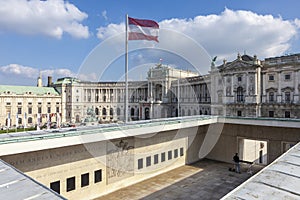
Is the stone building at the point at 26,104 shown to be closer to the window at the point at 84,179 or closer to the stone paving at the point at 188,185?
the stone paving at the point at 188,185

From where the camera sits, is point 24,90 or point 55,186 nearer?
point 55,186

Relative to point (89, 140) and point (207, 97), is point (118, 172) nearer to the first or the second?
point (89, 140)

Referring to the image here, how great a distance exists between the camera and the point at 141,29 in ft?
67.6

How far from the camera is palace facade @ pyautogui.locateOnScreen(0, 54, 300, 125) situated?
4844 cm

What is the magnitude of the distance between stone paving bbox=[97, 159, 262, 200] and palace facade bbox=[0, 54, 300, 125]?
15.8 meters

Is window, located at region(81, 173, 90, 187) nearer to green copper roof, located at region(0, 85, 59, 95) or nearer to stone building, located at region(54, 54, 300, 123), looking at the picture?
stone building, located at region(54, 54, 300, 123)

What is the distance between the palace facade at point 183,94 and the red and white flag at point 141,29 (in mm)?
16053

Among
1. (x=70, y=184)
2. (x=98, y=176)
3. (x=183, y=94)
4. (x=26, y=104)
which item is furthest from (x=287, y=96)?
(x=26, y=104)

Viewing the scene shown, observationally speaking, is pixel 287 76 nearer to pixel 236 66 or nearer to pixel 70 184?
pixel 236 66

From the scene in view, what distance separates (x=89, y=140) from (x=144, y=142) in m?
6.73

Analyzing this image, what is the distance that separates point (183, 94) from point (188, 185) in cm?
6378

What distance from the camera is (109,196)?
663 inches

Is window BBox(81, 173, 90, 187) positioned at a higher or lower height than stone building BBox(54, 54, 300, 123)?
lower

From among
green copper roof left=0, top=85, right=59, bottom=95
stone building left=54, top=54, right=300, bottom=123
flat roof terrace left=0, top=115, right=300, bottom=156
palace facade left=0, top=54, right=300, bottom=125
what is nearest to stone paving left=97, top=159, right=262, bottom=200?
flat roof terrace left=0, top=115, right=300, bottom=156
